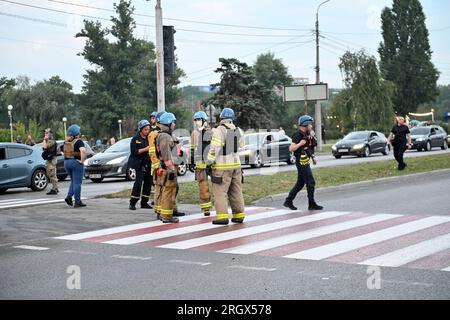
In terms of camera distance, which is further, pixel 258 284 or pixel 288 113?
pixel 288 113

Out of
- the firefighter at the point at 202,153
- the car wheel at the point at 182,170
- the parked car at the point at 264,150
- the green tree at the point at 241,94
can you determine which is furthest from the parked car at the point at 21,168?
the green tree at the point at 241,94

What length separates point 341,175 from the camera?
20062 millimetres

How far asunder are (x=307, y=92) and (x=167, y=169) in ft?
75.9

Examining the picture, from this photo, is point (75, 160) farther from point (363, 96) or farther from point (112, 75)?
point (112, 75)

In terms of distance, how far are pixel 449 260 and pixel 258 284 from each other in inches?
97.7

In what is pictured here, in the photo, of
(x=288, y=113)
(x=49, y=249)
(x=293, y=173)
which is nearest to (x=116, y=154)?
(x=293, y=173)

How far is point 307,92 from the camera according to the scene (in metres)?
33.8

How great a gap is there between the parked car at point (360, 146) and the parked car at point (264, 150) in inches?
225

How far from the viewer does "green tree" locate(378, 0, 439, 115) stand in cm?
9388

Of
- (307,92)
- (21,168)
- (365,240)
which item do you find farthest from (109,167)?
(365,240)

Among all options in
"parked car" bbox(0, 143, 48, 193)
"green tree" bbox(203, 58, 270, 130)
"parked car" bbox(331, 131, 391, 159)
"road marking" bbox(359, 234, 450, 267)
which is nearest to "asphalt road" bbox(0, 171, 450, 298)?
"road marking" bbox(359, 234, 450, 267)

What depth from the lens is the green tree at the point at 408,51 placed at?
9388 cm

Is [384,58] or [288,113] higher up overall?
[384,58]

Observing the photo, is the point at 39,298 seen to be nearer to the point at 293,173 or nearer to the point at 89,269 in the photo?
the point at 89,269
